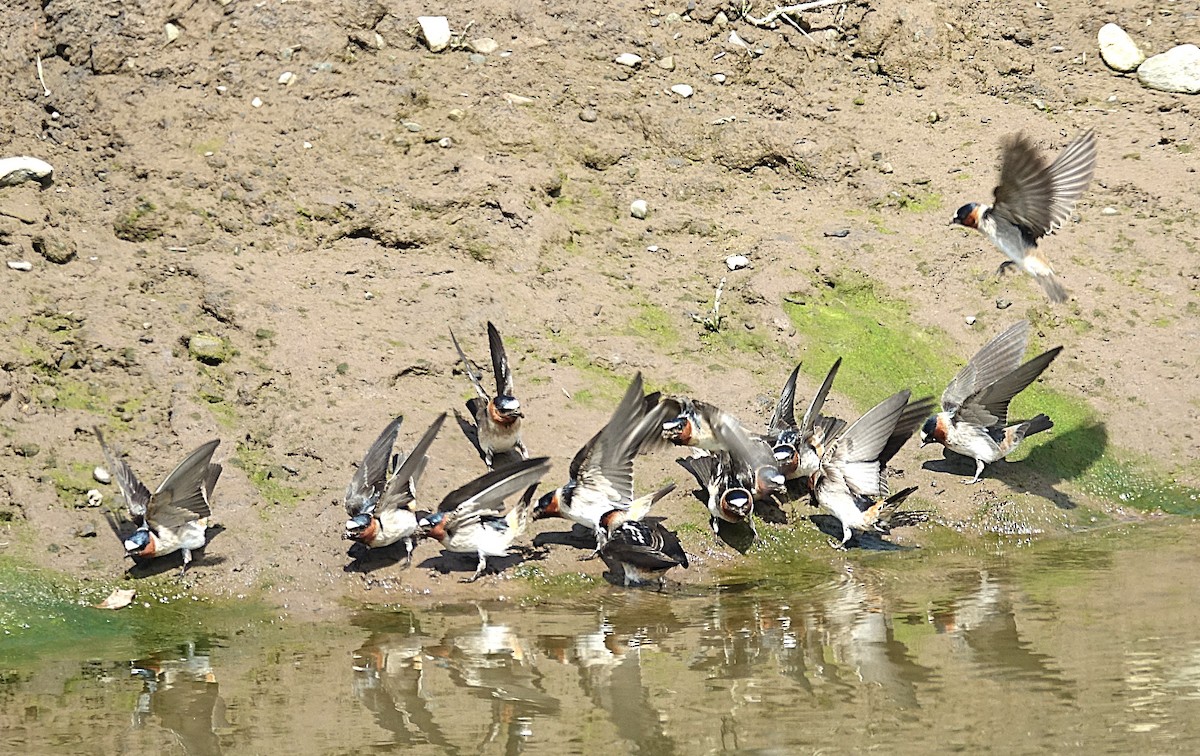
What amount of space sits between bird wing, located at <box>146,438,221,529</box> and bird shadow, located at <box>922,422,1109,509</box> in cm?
434

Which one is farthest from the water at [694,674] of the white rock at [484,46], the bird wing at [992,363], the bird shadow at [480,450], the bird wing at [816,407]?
the white rock at [484,46]

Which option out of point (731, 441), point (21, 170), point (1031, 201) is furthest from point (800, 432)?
point (21, 170)

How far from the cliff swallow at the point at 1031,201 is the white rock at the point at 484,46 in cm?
400

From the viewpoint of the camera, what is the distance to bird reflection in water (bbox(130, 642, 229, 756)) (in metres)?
6.13

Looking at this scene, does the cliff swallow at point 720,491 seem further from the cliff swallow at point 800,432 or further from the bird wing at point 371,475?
the bird wing at point 371,475

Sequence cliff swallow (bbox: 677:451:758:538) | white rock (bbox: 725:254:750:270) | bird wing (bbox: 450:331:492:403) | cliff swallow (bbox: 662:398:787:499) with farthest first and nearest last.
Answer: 1. white rock (bbox: 725:254:750:270)
2. bird wing (bbox: 450:331:492:403)
3. cliff swallow (bbox: 662:398:787:499)
4. cliff swallow (bbox: 677:451:758:538)

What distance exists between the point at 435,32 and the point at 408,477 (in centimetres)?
466

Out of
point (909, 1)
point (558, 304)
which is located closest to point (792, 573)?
point (558, 304)

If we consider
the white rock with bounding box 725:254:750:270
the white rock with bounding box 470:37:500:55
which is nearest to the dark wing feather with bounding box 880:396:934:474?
the white rock with bounding box 725:254:750:270

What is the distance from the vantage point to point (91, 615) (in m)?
7.68

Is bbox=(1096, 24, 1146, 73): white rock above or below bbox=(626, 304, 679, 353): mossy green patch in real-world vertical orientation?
above

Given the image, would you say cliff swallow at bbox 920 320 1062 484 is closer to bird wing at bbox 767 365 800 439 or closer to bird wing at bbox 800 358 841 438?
bird wing at bbox 800 358 841 438

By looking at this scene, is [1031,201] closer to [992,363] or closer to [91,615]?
[992,363]

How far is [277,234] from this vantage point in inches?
407
